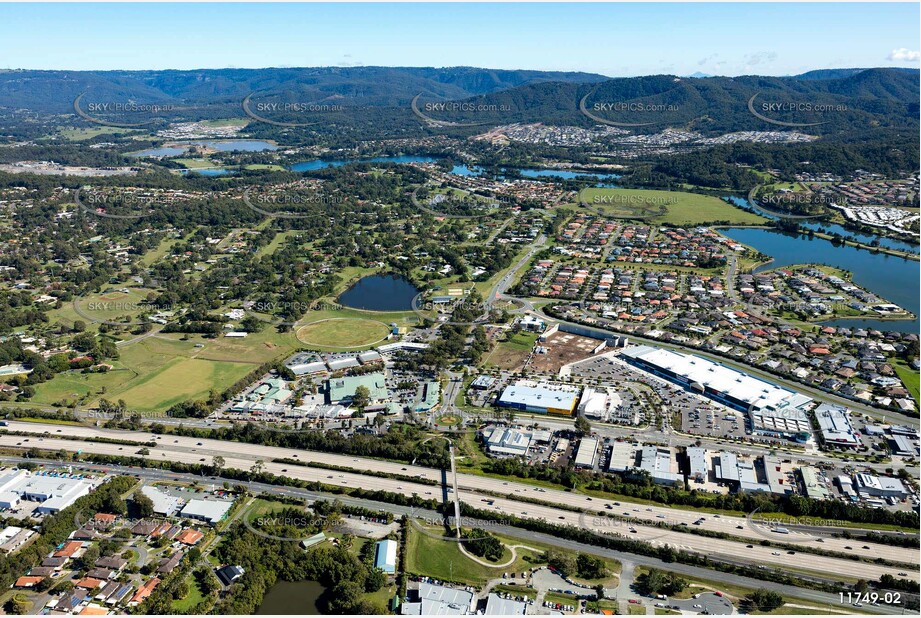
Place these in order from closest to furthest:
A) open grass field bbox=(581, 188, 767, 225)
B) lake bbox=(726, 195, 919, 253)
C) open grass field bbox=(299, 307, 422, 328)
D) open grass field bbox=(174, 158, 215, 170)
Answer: open grass field bbox=(299, 307, 422, 328) → lake bbox=(726, 195, 919, 253) → open grass field bbox=(581, 188, 767, 225) → open grass field bbox=(174, 158, 215, 170)

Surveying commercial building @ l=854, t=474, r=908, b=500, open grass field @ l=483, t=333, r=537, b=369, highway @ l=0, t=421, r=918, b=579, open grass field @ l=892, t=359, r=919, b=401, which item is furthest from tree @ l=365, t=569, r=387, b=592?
open grass field @ l=892, t=359, r=919, b=401

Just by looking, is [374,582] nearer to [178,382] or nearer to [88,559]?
[88,559]

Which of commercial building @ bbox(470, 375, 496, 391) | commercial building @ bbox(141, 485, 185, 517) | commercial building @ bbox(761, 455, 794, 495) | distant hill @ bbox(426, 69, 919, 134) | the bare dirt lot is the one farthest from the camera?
distant hill @ bbox(426, 69, 919, 134)

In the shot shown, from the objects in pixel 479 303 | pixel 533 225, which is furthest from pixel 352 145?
pixel 479 303

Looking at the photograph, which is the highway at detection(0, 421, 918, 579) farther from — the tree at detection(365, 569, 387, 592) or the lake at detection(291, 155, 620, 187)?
the lake at detection(291, 155, 620, 187)

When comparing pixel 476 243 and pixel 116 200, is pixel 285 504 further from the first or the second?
pixel 116 200

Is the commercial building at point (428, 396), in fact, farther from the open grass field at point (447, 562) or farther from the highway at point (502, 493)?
the open grass field at point (447, 562)

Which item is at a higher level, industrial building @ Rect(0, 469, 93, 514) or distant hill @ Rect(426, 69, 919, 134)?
distant hill @ Rect(426, 69, 919, 134)
